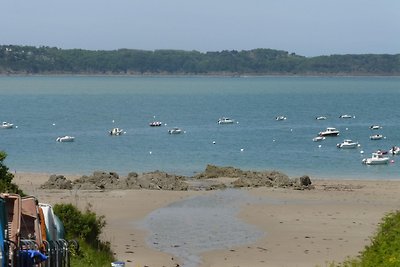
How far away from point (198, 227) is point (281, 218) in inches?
156

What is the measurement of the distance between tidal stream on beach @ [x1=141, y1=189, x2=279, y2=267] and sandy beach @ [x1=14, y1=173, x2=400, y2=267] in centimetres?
40

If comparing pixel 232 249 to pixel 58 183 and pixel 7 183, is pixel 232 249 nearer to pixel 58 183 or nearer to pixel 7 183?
pixel 7 183

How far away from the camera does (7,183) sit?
2161 centimetres

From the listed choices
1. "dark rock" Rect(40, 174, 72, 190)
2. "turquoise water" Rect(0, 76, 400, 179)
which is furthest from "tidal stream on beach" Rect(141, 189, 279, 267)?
"turquoise water" Rect(0, 76, 400, 179)

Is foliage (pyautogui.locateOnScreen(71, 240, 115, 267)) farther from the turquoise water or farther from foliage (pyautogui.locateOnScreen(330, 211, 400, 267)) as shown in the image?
the turquoise water

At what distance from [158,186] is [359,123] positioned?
6556cm

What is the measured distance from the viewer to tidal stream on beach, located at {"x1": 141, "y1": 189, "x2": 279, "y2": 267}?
28.2 m

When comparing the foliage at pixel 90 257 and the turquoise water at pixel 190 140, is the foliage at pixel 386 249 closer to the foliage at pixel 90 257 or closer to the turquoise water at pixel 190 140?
the foliage at pixel 90 257

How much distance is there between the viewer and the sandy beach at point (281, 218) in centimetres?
2656

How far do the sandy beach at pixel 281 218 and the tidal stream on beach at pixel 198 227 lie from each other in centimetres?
40

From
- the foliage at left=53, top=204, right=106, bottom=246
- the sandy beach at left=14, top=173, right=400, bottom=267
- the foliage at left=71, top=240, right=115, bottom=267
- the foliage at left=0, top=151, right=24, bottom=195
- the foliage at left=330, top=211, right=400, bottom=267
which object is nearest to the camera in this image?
the foliage at left=330, top=211, right=400, bottom=267

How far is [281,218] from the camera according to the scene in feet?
113

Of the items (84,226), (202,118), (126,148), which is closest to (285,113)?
(202,118)

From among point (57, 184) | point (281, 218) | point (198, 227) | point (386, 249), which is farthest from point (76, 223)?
point (57, 184)
